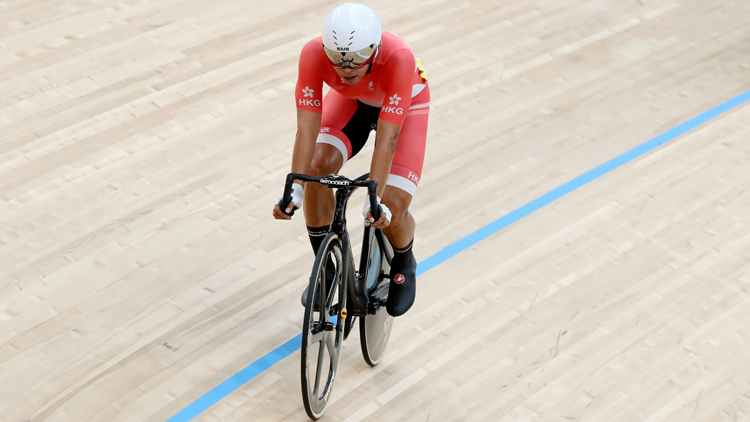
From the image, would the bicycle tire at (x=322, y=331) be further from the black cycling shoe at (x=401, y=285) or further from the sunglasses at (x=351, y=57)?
the sunglasses at (x=351, y=57)

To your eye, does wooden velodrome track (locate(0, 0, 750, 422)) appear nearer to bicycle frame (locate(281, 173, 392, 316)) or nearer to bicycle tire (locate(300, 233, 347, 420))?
bicycle tire (locate(300, 233, 347, 420))

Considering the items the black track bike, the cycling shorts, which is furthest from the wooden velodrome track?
the cycling shorts

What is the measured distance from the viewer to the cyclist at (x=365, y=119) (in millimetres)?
2531

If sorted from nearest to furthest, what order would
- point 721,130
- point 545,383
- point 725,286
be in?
1. point 545,383
2. point 725,286
3. point 721,130

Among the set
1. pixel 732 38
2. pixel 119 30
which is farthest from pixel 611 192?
pixel 119 30

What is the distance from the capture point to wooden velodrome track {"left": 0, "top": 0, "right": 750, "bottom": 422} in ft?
10.2

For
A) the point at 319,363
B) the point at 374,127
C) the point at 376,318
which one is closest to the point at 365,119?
the point at 374,127

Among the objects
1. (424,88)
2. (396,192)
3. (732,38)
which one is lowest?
(732,38)

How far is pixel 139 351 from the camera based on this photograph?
10.4 feet

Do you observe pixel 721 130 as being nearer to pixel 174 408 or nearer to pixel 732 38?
pixel 732 38

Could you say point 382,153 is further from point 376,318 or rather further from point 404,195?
point 376,318

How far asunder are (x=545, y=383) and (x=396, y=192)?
968 mm

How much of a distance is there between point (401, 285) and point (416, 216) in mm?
1013

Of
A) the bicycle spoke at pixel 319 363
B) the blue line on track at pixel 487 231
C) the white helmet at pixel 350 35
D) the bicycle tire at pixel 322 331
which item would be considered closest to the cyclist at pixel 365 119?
the white helmet at pixel 350 35
